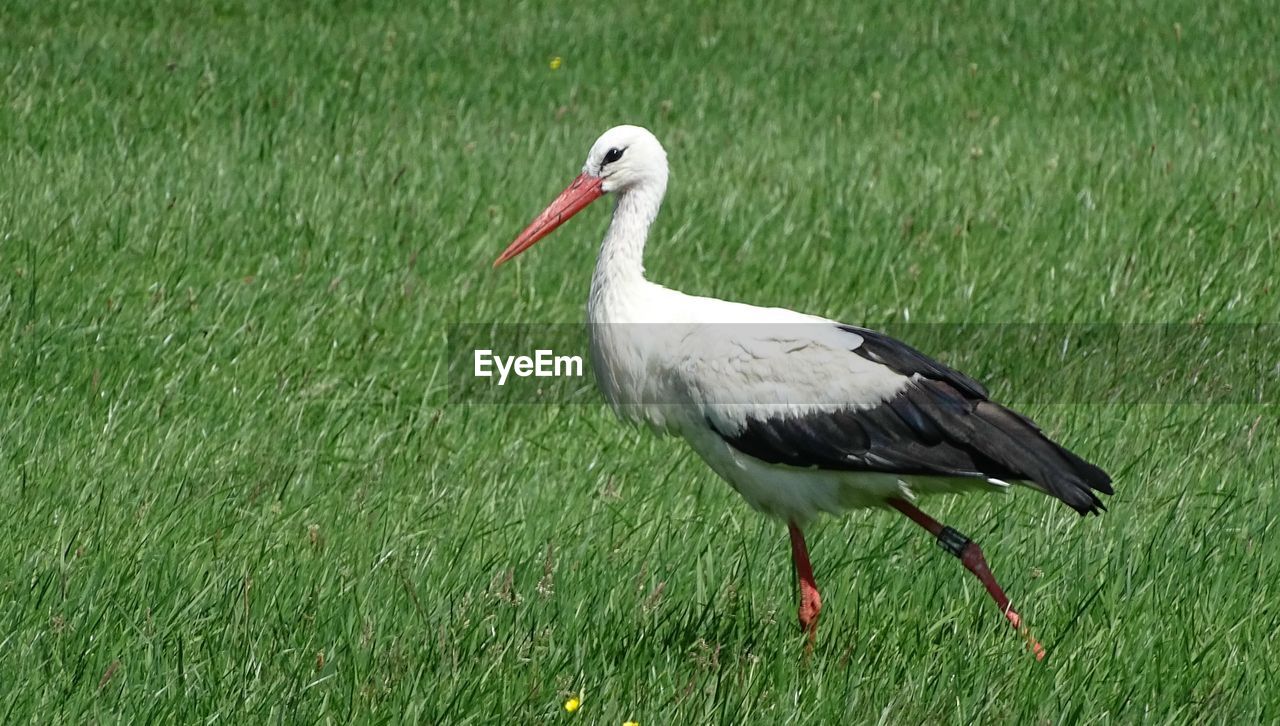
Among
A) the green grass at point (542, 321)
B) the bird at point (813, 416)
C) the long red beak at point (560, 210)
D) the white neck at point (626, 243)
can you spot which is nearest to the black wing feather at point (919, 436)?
the bird at point (813, 416)

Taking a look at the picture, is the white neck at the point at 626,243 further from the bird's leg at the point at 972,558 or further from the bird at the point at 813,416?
the bird's leg at the point at 972,558

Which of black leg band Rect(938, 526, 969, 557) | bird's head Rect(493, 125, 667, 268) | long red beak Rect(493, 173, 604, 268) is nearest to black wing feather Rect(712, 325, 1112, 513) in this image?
black leg band Rect(938, 526, 969, 557)

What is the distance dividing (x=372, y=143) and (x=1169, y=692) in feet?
18.5

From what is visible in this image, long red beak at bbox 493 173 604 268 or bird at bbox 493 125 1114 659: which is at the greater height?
long red beak at bbox 493 173 604 268

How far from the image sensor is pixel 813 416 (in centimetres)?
432

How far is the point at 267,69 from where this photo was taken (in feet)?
31.6

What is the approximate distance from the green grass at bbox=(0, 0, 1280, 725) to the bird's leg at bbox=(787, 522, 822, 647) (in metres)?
0.07

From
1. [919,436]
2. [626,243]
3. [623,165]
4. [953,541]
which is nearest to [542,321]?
[623,165]

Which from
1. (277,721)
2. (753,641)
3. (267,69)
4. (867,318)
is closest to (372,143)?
(267,69)

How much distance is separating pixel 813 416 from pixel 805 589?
43 centimetres

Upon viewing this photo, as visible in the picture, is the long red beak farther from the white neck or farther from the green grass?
the green grass

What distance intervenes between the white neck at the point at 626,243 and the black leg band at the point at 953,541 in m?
1.03

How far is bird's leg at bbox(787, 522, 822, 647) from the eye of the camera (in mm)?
4121

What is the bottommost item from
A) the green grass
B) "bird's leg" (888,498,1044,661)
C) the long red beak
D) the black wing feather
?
the green grass
